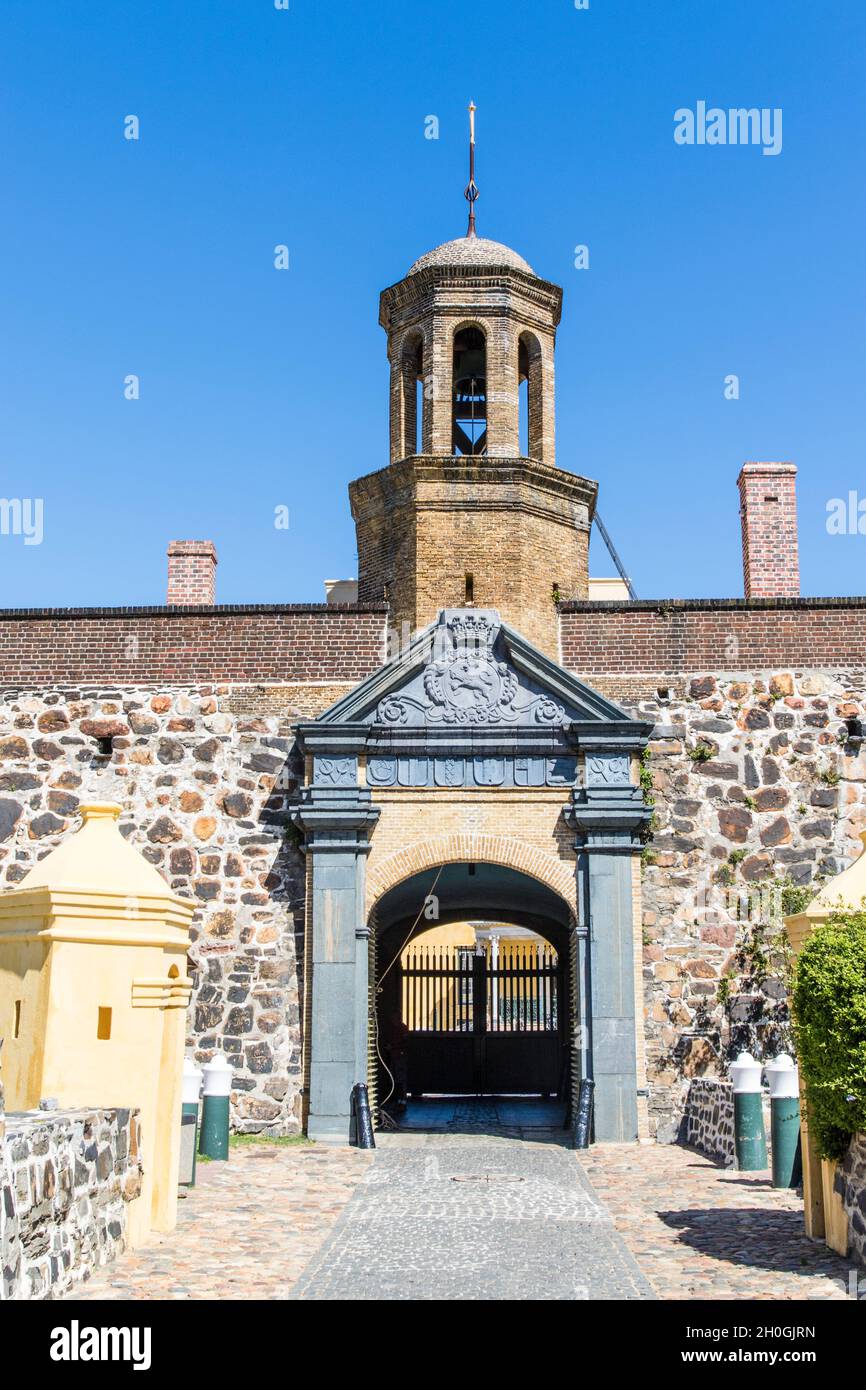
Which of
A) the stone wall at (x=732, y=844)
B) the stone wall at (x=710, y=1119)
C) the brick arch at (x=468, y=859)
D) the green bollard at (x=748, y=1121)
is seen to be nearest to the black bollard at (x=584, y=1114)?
the stone wall at (x=732, y=844)

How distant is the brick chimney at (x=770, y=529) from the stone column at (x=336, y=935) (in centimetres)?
580

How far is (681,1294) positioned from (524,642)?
8.76 meters

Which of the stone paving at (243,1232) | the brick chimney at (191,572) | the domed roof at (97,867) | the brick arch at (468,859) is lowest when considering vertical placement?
the stone paving at (243,1232)

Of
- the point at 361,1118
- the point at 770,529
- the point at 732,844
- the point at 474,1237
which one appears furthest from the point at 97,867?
the point at 770,529

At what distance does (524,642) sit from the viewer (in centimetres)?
1487

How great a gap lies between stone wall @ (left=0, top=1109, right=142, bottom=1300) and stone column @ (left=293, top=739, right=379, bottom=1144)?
19.6ft

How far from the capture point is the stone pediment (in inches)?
581

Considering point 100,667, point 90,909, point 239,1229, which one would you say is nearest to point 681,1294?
point 239,1229

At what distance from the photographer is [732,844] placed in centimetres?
1496

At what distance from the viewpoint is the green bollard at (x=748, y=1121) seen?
11.9 meters

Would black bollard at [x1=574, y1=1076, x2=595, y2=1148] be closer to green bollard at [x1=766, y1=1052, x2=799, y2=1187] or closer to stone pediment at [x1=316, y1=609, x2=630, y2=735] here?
green bollard at [x1=766, y1=1052, x2=799, y2=1187]

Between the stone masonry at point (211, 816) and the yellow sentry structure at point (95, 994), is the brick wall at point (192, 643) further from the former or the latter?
the yellow sentry structure at point (95, 994)

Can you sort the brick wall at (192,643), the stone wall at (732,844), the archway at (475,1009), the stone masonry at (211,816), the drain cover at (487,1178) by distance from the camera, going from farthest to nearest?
1. the archway at (475,1009)
2. the brick wall at (192,643)
3. the stone masonry at (211,816)
4. the stone wall at (732,844)
5. the drain cover at (487,1178)
